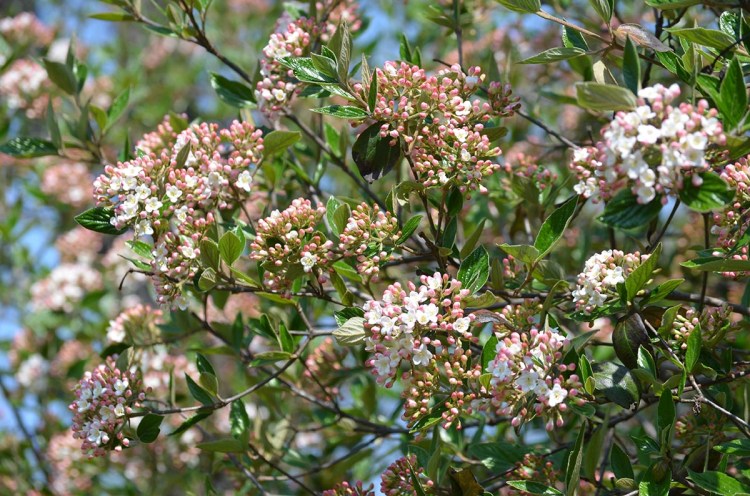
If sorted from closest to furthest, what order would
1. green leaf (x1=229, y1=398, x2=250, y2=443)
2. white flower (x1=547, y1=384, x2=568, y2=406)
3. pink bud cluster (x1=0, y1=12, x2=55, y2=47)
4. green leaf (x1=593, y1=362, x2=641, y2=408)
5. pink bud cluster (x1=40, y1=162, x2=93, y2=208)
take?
white flower (x1=547, y1=384, x2=568, y2=406)
green leaf (x1=593, y1=362, x2=641, y2=408)
green leaf (x1=229, y1=398, x2=250, y2=443)
pink bud cluster (x1=0, y1=12, x2=55, y2=47)
pink bud cluster (x1=40, y1=162, x2=93, y2=208)

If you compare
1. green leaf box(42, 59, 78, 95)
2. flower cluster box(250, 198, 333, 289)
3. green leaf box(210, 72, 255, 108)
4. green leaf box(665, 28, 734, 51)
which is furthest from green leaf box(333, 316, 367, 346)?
green leaf box(42, 59, 78, 95)

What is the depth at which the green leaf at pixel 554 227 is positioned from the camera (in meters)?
1.73

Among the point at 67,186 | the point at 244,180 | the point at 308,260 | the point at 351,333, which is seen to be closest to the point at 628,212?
the point at 351,333

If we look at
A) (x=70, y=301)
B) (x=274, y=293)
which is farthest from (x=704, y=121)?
(x=70, y=301)

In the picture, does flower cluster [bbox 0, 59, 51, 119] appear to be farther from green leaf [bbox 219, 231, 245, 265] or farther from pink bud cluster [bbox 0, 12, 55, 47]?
green leaf [bbox 219, 231, 245, 265]

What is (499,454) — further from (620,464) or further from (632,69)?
(632,69)

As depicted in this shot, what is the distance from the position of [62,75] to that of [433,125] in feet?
4.72

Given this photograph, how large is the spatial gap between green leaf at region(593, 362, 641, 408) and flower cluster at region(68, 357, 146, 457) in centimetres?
116

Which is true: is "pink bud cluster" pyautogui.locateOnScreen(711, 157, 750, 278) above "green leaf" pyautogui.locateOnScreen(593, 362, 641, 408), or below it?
above

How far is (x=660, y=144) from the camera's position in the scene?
1.35 meters

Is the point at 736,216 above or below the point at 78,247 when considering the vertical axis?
below

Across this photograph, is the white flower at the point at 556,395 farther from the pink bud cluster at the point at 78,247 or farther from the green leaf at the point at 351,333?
the pink bud cluster at the point at 78,247

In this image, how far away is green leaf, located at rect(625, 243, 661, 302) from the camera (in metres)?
1.60

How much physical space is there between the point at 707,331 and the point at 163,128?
1.63 metres
